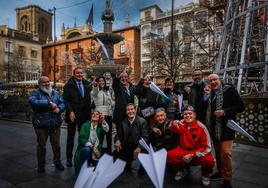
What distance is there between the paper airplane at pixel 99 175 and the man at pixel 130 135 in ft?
3.29

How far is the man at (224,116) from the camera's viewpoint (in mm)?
3893

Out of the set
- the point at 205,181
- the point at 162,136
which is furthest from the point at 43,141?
the point at 205,181

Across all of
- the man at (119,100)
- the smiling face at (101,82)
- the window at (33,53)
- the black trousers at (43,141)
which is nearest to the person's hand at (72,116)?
the black trousers at (43,141)

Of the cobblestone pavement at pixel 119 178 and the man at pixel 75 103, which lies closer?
the cobblestone pavement at pixel 119 178

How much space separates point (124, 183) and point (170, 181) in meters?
0.83

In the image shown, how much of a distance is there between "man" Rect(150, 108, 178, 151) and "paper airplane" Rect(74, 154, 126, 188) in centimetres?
127

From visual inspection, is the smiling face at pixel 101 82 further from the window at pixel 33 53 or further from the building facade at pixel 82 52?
the window at pixel 33 53

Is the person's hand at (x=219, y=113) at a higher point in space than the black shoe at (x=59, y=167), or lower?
higher

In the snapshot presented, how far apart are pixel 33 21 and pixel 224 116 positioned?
84422 millimetres

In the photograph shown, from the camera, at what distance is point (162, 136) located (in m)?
4.65

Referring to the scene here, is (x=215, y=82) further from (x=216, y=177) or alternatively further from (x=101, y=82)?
(x=101, y=82)

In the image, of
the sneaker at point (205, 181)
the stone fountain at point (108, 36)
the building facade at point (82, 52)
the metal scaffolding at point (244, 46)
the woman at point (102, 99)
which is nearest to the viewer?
the sneaker at point (205, 181)

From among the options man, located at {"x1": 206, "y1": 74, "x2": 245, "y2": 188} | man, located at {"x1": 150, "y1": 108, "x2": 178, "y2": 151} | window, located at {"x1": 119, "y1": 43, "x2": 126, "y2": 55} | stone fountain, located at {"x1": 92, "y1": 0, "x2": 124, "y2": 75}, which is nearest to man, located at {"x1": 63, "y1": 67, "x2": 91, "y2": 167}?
man, located at {"x1": 150, "y1": 108, "x2": 178, "y2": 151}

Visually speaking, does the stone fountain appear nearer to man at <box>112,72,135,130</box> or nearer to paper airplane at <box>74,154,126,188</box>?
man at <box>112,72,135,130</box>
